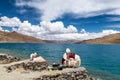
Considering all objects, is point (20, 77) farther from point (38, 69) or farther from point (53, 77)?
point (38, 69)

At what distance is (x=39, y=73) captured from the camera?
28.2 meters

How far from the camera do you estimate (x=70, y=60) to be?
104ft

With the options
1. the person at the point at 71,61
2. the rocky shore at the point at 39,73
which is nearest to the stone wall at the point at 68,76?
the rocky shore at the point at 39,73

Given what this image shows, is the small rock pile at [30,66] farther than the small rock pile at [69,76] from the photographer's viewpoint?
Yes

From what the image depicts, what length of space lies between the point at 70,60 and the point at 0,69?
9.36 metres

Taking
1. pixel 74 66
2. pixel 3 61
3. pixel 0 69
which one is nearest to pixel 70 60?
pixel 74 66

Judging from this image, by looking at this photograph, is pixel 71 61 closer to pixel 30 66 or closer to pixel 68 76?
pixel 68 76

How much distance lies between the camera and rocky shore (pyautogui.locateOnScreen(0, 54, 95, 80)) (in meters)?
26.3

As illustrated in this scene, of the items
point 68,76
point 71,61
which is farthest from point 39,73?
point 71,61

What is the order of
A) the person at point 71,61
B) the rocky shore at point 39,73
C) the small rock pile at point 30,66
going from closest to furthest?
1. the rocky shore at point 39,73
2. the person at point 71,61
3. the small rock pile at point 30,66

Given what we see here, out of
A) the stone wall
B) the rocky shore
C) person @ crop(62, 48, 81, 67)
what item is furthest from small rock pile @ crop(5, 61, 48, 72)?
the stone wall

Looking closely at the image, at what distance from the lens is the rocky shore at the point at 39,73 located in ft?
86.4

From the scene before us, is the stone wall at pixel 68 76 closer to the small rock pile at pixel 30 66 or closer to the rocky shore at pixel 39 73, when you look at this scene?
the rocky shore at pixel 39 73

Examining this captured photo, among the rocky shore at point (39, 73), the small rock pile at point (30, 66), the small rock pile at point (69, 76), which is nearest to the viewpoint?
the rocky shore at point (39, 73)
